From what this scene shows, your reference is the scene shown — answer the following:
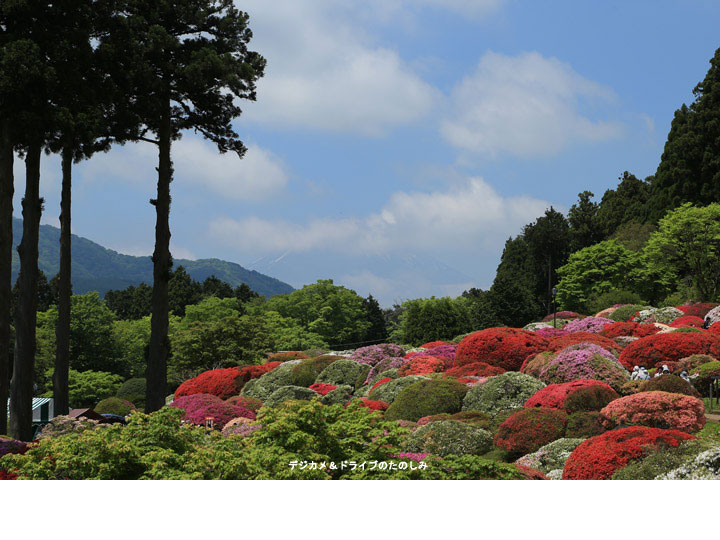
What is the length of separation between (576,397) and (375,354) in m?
9.84

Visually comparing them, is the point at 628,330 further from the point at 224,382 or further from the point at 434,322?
the point at 434,322

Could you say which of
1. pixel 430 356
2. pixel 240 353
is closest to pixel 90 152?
pixel 430 356

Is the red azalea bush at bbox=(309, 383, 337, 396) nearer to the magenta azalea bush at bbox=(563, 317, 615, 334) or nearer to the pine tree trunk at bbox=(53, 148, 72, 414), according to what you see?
the pine tree trunk at bbox=(53, 148, 72, 414)

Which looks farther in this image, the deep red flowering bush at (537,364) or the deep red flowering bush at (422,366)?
the deep red flowering bush at (422,366)

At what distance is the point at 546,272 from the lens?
58156 millimetres

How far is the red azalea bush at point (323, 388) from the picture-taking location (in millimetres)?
17547

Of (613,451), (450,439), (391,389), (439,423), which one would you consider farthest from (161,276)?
(613,451)

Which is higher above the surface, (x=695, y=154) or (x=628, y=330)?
(x=695, y=154)

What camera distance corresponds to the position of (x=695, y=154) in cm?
3550

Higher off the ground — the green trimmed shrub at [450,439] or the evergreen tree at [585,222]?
the evergreen tree at [585,222]

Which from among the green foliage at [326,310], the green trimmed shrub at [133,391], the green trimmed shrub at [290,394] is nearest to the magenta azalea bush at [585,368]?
the green trimmed shrub at [290,394]

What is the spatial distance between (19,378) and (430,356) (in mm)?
11546

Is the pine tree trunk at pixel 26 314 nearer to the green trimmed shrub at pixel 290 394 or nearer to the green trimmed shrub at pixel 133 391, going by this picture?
the green trimmed shrub at pixel 290 394

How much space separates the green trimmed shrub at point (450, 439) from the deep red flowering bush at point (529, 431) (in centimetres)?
31
